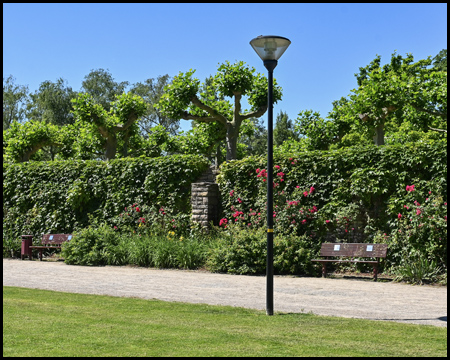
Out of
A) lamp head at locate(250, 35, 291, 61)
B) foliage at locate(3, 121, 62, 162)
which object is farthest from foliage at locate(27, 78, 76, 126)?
lamp head at locate(250, 35, 291, 61)

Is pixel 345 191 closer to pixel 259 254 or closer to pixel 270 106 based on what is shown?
pixel 259 254

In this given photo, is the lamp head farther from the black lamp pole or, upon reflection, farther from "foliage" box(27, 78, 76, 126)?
"foliage" box(27, 78, 76, 126)

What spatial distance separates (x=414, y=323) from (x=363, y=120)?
1368cm

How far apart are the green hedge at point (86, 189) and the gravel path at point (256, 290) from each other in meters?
3.63

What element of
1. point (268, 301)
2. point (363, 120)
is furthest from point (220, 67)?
point (268, 301)

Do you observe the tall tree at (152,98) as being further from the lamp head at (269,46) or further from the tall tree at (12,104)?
the lamp head at (269,46)

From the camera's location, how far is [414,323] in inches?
278

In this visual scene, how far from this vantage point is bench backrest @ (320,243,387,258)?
12.4 m

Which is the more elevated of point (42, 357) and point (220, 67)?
point (220, 67)

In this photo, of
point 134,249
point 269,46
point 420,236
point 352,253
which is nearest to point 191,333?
point 269,46

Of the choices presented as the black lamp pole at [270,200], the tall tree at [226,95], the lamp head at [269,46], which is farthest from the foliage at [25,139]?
the black lamp pole at [270,200]

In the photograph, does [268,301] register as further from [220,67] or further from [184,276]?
[220,67]

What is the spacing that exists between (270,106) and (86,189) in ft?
38.0

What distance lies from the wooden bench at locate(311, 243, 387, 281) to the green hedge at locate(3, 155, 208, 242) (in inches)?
196
